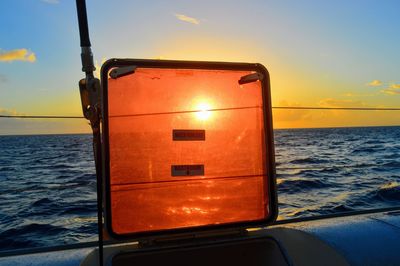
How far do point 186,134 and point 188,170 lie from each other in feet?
0.58

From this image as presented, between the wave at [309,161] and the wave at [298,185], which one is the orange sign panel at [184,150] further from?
the wave at [309,161]

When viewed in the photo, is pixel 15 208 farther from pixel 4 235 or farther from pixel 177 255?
pixel 177 255

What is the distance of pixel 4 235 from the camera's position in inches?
308

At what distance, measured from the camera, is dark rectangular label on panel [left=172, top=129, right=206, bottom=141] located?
2.06 m

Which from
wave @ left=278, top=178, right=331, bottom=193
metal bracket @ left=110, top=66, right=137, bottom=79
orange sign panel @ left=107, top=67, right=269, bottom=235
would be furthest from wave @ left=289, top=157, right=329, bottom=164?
metal bracket @ left=110, top=66, right=137, bottom=79

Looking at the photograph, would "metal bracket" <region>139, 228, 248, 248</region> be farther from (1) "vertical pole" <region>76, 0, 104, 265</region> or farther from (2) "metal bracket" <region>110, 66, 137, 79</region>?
(2) "metal bracket" <region>110, 66, 137, 79</region>

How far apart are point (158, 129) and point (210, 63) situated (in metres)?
0.41

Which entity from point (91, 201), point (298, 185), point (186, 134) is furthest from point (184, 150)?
point (298, 185)

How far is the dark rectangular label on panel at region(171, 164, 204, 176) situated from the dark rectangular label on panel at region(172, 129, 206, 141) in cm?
13

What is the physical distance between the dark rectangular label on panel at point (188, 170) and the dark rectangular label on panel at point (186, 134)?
134 millimetres

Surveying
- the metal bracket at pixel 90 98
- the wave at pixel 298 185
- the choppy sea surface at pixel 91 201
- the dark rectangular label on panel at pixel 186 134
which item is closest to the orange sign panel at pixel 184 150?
the dark rectangular label on panel at pixel 186 134

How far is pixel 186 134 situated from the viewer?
208 cm

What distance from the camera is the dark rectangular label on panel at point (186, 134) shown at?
2.06 m

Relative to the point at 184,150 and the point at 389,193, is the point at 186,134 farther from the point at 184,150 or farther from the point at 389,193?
the point at 389,193
